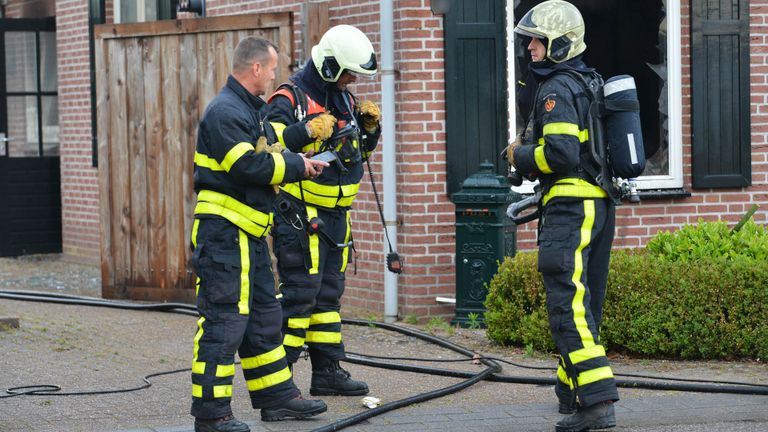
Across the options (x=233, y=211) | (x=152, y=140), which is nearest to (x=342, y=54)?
(x=233, y=211)

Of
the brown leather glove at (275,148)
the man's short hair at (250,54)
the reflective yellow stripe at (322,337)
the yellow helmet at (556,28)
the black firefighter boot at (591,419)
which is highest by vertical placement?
the yellow helmet at (556,28)

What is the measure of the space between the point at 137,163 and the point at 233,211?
211 inches

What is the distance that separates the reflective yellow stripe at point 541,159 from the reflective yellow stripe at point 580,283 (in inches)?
10.3

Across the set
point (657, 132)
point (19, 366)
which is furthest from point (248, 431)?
point (657, 132)

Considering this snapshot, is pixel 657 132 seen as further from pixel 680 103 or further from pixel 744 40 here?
pixel 744 40

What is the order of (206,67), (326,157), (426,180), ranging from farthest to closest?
(206,67) → (426,180) → (326,157)

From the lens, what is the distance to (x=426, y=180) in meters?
10.2

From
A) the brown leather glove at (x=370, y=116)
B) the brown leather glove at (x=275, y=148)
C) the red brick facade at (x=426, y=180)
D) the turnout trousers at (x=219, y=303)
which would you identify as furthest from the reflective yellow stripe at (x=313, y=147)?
the red brick facade at (x=426, y=180)

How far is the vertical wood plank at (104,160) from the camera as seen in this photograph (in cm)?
1166

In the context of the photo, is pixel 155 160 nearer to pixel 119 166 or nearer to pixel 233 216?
pixel 119 166

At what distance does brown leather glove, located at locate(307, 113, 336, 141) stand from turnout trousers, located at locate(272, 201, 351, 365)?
0.50 m

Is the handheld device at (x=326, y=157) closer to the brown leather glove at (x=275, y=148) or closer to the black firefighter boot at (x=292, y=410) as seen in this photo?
the brown leather glove at (x=275, y=148)

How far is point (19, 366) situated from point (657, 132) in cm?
546

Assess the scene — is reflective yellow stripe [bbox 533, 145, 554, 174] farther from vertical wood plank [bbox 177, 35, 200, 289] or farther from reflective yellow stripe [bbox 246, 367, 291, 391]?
vertical wood plank [bbox 177, 35, 200, 289]
